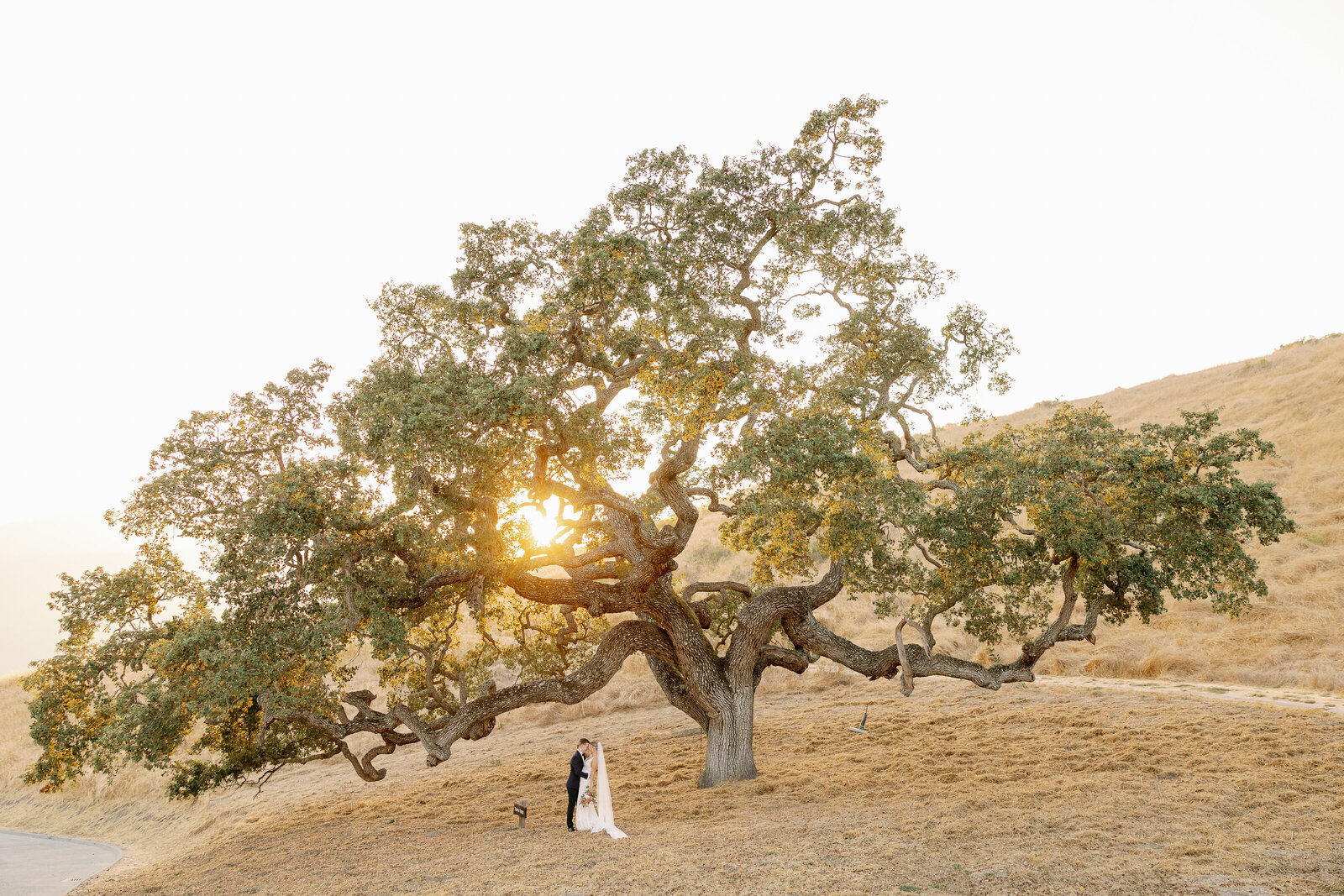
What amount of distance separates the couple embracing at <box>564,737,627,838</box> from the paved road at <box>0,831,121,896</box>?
1331 centimetres

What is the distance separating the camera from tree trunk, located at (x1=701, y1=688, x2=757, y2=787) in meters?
15.9

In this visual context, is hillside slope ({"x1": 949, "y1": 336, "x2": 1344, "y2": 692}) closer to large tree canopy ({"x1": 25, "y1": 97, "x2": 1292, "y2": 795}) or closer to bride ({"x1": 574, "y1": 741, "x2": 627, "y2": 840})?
large tree canopy ({"x1": 25, "y1": 97, "x2": 1292, "y2": 795})

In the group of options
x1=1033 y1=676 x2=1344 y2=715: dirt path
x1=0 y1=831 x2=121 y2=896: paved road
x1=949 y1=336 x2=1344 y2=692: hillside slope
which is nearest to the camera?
x1=0 y1=831 x2=121 y2=896: paved road

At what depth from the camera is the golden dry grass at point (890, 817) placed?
9.50m

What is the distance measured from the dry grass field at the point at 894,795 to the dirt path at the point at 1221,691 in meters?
0.18

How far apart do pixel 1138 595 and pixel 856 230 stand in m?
9.07

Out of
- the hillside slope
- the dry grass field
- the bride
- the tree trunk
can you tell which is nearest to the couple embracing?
the bride

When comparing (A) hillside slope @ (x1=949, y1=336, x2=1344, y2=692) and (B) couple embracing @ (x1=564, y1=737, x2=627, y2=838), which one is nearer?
(B) couple embracing @ (x1=564, y1=737, x2=627, y2=838)

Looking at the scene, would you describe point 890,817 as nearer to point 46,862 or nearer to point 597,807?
point 597,807

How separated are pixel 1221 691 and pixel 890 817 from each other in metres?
15.2

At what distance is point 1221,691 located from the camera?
21.5 m

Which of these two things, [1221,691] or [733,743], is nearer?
A: [733,743]

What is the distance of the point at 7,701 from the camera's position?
40.3 metres

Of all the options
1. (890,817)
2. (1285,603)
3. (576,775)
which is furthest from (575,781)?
(1285,603)
